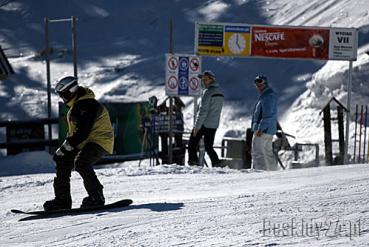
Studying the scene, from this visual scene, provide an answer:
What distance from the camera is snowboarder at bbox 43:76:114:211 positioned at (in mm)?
7887

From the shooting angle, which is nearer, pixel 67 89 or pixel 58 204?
pixel 67 89

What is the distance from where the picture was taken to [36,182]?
11531mm

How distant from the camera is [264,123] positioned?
11656 mm

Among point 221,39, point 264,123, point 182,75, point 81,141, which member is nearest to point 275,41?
point 221,39

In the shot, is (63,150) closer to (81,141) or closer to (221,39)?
(81,141)

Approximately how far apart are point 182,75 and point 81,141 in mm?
6277

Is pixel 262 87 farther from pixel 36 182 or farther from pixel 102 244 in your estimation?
pixel 102 244

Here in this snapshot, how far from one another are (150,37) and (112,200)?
89.4 feet

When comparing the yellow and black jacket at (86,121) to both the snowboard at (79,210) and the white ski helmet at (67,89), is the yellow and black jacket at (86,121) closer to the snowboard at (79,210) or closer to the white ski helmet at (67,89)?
the white ski helmet at (67,89)

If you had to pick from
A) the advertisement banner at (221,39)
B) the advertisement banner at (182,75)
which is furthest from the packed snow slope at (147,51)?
the advertisement banner at (182,75)

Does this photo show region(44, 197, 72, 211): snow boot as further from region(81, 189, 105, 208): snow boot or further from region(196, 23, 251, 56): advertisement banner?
region(196, 23, 251, 56): advertisement banner

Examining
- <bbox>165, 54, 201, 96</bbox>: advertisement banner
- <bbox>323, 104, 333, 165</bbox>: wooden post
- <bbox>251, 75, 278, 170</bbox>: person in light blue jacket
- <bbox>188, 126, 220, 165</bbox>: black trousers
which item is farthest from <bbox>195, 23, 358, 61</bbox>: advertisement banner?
<bbox>251, 75, 278, 170</bbox>: person in light blue jacket

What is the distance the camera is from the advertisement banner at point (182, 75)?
13.9 m

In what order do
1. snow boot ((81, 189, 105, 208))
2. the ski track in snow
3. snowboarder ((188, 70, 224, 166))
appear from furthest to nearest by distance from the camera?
1. snowboarder ((188, 70, 224, 166))
2. snow boot ((81, 189, 105, 208))
3. the ski track in snow
